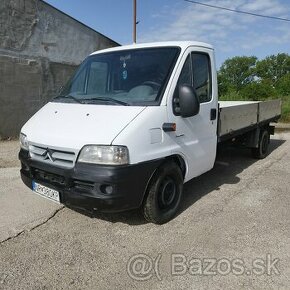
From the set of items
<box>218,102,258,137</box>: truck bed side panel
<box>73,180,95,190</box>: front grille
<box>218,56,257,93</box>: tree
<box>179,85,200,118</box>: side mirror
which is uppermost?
<box>218,56,257,93</box>: tree

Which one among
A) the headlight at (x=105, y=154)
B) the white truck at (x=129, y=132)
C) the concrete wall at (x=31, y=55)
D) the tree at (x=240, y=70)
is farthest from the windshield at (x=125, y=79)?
the tree at (x=240, y=70)

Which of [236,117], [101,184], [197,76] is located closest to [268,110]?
[236,117]

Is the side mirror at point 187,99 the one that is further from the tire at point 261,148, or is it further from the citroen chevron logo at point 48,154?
the tire at point 261,148

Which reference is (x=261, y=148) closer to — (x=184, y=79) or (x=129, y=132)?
(x=184, y=79)

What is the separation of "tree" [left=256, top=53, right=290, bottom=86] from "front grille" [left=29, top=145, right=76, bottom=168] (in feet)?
244

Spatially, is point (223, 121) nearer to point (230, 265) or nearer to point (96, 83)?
point (96, 83)

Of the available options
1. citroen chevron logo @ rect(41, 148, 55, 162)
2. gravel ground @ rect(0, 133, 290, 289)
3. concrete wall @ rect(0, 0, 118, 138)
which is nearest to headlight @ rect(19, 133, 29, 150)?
citroen chevron logo @ rect(41, 148, 55, 162)

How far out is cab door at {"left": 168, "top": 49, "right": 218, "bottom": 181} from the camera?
13.8 feet

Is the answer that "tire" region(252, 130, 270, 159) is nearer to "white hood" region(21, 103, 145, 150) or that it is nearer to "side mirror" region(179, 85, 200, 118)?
"side mirror" region(179, 85, 200, 118)

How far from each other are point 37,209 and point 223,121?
305 centimetres

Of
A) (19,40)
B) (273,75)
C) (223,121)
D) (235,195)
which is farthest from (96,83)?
(273,75)

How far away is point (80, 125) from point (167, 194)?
1376 mm

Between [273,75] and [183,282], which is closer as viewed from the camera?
[183,282]

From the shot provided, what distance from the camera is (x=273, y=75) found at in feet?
240
